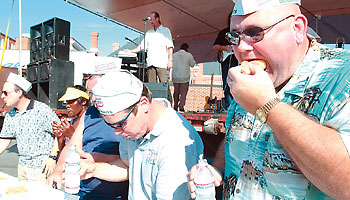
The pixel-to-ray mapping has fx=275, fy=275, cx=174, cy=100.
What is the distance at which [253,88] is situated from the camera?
0.91m

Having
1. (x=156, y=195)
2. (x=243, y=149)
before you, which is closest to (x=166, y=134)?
(x=156, y=195)

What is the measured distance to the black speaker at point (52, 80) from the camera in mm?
6316

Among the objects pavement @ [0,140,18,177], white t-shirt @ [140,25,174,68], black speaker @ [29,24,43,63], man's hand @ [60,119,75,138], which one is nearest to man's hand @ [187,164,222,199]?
man's hand @ [60,119,75,138]

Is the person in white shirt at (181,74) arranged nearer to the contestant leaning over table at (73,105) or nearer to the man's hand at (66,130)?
the contestant leaning over table at (73,105)

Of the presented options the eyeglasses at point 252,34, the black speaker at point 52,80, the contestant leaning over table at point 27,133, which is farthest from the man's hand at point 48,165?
the eyeglasses at point 252,34

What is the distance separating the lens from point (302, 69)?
1037 mm

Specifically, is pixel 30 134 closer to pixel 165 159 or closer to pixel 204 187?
pixel 165 159

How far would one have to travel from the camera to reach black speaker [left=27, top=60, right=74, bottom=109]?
249 inches

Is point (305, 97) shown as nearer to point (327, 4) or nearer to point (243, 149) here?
point (243, 149)

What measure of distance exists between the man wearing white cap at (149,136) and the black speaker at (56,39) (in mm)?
5349

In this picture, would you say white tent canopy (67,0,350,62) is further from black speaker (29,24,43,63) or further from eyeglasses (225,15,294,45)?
eyeglasses (225,15,294,45)

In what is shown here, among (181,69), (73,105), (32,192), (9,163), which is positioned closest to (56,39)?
(9,163)

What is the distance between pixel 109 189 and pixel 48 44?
5.43 metres

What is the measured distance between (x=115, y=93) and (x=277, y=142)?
102 centimetres
